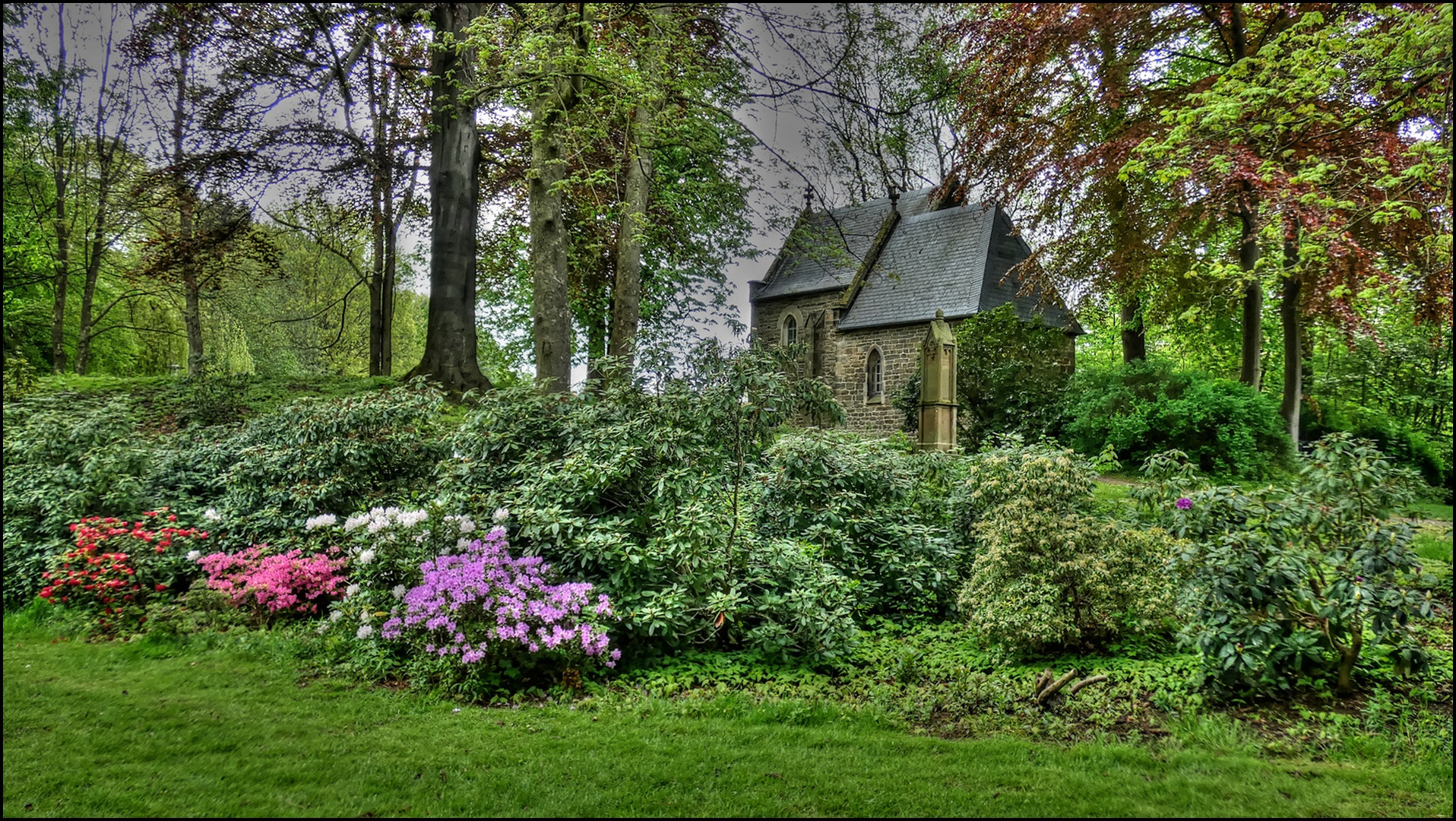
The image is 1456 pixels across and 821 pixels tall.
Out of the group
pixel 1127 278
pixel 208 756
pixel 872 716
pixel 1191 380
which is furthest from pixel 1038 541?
pixel 1191 380

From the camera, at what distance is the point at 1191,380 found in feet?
31.0

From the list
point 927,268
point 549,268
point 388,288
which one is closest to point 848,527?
point 549,268

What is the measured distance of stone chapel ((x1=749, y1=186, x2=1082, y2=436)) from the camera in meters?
18.5

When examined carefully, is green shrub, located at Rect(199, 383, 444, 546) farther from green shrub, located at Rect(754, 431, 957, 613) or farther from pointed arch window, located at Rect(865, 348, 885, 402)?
pointed arch window, located at Rect(865, 348, 885, 402)

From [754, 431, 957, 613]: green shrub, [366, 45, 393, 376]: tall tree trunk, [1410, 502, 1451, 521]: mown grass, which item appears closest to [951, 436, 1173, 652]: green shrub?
[754, 431, 957, 613]: green shrub

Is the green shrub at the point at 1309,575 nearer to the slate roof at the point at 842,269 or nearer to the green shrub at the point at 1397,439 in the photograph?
the green shrub at the point at 1397,439

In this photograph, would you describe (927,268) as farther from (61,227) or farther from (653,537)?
(61,227)

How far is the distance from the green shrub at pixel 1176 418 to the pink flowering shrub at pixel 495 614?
14.8 ft

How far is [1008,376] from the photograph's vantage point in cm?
1390

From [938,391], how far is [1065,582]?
6.09m

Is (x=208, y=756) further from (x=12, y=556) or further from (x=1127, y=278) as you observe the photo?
(x=1127, y=278)

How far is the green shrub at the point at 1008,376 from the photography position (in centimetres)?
1361

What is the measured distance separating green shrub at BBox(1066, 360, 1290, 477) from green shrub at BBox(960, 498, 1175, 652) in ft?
3.88

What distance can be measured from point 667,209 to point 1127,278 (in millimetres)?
7651
